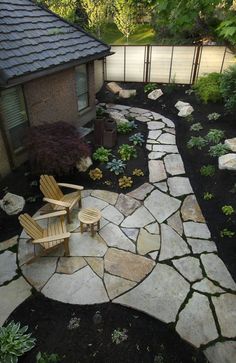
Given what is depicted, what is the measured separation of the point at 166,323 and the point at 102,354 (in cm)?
113

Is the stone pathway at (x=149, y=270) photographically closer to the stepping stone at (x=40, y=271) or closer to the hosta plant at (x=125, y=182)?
the stepping stone at (x=40, y=271)

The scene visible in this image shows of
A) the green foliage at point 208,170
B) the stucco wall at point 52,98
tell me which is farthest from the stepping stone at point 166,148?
the stucco wall at point 52,98

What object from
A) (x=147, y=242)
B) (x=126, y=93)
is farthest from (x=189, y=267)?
(x=126, y=93)

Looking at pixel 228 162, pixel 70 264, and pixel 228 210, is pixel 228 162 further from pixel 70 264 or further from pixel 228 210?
pixel 70 264

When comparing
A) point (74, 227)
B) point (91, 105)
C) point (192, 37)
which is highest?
point (192, 37)

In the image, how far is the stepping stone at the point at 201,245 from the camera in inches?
218

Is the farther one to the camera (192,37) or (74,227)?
(192,37)

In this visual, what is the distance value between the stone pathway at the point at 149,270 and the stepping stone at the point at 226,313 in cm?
2

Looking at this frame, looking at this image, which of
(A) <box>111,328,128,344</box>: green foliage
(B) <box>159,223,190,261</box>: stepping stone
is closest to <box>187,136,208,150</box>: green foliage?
(B) <box>159,223,190,261</box>: stepping stone

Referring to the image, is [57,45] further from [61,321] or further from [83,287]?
[61,321]

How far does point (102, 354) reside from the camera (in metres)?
3.87

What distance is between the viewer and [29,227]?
509 centimetres

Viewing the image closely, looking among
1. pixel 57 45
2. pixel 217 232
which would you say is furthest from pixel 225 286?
pixel 57 45

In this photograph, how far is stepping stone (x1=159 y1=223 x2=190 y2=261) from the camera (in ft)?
17.9
